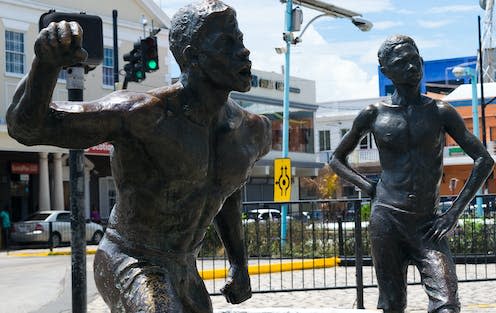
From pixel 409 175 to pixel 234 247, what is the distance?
77.8 inches

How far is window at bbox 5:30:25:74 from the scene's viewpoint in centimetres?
3281

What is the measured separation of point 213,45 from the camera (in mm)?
3691

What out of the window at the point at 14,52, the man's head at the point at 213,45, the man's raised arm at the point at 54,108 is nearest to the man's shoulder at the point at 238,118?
the man's head at the point at 213,45

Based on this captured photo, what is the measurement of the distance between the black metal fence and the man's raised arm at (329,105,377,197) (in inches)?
243

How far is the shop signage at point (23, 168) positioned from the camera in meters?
33.7

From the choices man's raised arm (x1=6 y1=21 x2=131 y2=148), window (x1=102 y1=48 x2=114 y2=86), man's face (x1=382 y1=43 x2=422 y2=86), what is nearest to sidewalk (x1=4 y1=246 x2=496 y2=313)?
man's face (x1=382 y1=43 x2=422 y2=86)

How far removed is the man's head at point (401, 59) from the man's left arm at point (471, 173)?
0.30 meters

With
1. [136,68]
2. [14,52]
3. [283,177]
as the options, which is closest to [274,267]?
Result: [136,68]

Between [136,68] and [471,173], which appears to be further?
[136,68]

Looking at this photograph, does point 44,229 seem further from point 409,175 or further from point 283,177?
point 409,175

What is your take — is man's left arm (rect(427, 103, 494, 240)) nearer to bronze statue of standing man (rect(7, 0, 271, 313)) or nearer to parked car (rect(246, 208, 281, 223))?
bronze statue of standing man (rect(7, 0, 271, 313))

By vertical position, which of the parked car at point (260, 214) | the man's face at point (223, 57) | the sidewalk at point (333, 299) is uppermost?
the man's face at point (223, 57)

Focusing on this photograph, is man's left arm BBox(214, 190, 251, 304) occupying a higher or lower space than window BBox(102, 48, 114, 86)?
lower

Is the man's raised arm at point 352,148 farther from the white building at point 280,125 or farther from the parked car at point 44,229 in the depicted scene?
the white building at point 280,125
